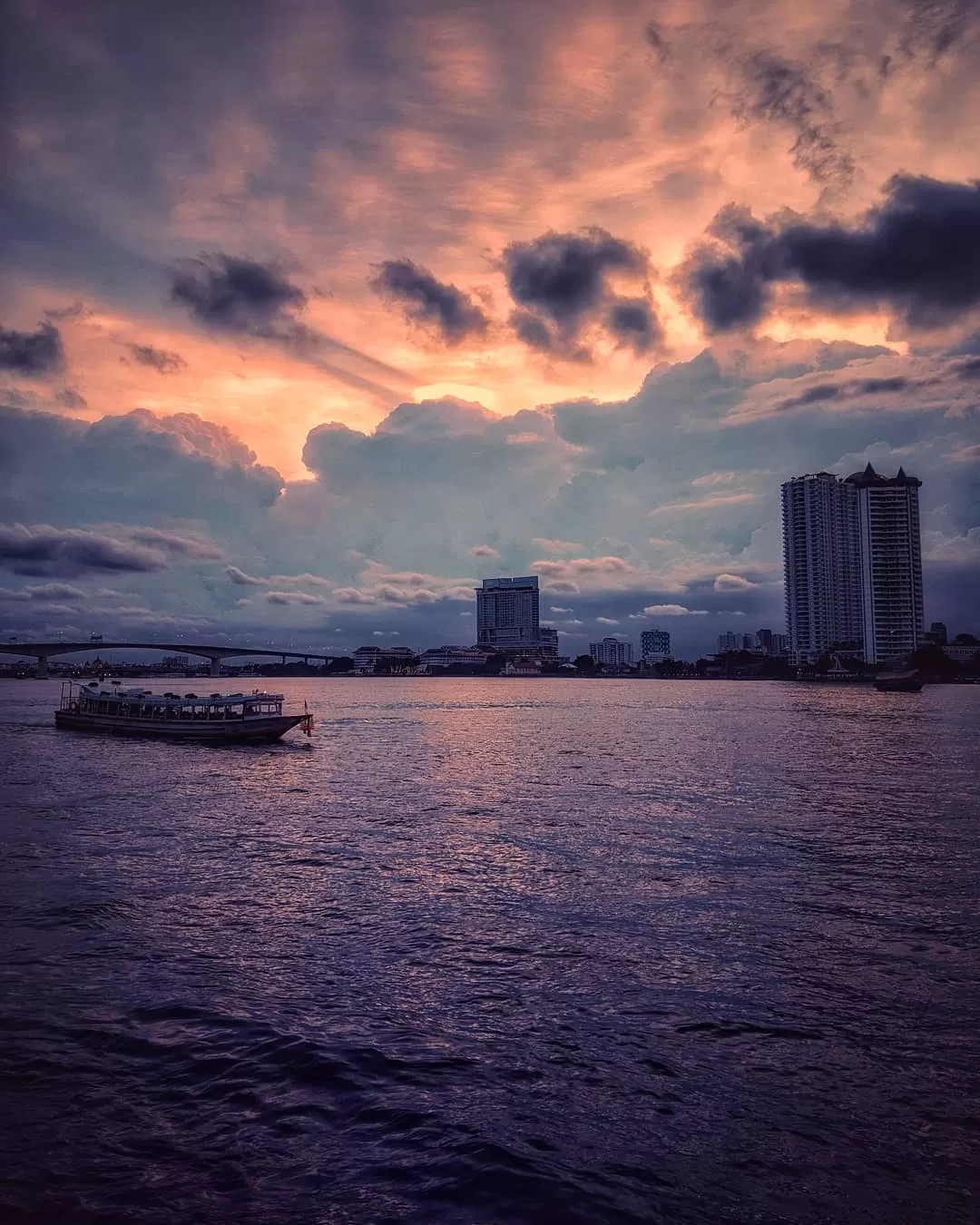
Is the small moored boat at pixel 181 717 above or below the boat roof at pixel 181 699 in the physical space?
below

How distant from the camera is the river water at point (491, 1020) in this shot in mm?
10789

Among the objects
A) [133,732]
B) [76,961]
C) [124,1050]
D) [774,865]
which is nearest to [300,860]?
[76,961]

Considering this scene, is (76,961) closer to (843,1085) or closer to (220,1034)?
(220,1034)

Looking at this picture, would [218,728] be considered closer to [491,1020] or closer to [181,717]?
[181,717]

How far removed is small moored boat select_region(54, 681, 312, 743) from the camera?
7888 cm

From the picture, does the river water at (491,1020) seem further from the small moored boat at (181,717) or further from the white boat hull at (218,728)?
the small moored boat at (181,717)

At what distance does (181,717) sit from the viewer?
274 ft

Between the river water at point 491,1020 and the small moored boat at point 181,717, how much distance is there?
40.5 metres

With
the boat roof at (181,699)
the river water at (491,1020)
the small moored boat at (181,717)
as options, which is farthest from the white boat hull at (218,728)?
the river water at (491,1020)

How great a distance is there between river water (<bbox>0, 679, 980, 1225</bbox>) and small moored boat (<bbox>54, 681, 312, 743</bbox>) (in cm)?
4051

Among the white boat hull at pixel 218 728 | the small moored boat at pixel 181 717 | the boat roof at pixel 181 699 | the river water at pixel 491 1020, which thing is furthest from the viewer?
the boat roof at pixel 181 699

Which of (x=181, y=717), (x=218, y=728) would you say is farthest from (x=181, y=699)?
(x=218, y=728)

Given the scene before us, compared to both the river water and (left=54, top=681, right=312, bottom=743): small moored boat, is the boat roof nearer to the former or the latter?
(left=54, top=681, right=312, bottom=743): small moored boat

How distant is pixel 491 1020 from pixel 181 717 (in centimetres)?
7518
